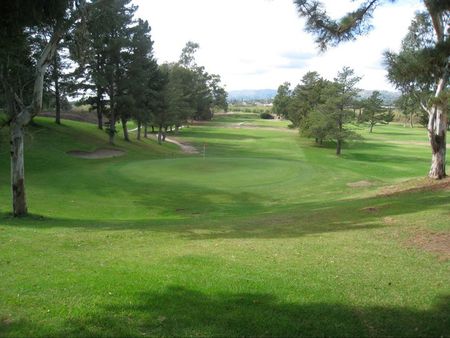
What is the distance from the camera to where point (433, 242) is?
33.9 feet

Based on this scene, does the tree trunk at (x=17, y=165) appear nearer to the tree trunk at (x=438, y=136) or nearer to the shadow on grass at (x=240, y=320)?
the shadow on grass at (x=240, y=320)

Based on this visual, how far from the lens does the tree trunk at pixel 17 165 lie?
1595 centimetres

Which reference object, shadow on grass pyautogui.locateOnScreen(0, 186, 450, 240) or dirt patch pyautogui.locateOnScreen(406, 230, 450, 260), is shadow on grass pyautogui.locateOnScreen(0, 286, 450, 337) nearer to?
dirt patch pyautogui.locateOnScreen(406, 230, 450, 260)

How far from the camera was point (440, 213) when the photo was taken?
13.4 meters

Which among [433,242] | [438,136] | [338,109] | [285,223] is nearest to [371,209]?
[285,223]

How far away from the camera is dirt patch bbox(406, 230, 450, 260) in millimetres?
9489

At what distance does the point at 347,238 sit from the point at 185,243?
4.12 metres

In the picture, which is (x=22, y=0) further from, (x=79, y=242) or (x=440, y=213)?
(x=440, y=213)

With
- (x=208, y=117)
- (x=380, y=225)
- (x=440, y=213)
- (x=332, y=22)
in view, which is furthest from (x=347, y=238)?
(x=208, y=117)

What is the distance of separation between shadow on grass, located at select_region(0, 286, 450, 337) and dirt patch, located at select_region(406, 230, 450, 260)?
3.06 m

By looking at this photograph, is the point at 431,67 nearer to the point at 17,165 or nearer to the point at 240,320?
the point at 240,320

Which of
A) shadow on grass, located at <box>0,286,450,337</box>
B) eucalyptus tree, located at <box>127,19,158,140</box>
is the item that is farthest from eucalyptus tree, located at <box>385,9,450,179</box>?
eucalyptus tree, located at <box>127,19,158,140</box>

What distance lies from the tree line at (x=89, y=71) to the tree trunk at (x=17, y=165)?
0.11 feet

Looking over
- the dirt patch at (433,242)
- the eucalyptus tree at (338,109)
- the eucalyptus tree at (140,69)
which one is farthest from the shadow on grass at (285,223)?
the eucalyptus tree at (338,109)
